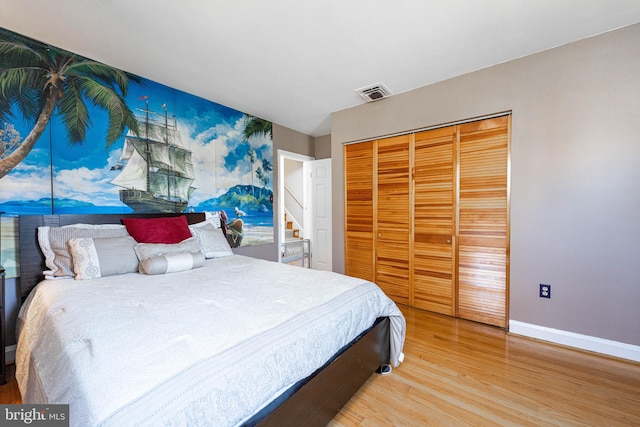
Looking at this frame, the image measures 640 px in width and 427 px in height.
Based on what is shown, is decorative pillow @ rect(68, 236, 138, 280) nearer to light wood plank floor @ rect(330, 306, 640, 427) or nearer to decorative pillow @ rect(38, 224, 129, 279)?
decorative pillow @ rect(38, 224, 129, 279)

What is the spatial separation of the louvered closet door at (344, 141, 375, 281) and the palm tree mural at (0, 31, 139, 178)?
262 cm

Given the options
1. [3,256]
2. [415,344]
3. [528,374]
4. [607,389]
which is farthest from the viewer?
[415,344]

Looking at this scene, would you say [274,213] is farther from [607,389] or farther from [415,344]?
[607,389]

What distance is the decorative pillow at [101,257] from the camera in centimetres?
185

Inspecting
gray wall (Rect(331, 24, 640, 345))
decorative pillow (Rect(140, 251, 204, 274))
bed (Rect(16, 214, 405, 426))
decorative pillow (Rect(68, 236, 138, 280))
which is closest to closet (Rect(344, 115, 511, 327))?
gray wall (Rect(331, 24, 640, 345))

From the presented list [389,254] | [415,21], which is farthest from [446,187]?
[415,21]

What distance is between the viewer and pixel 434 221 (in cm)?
288

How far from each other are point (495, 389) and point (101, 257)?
2.91 m

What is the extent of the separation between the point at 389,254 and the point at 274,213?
189 centimetres

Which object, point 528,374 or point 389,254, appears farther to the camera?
point 389,254

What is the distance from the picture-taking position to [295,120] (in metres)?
3.97

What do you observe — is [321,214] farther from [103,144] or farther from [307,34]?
[103,144]

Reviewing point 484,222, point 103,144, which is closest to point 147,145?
point 103,144

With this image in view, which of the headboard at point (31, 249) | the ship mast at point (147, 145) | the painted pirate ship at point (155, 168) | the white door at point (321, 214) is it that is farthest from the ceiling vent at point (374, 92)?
the headboard at point (31, 249)
